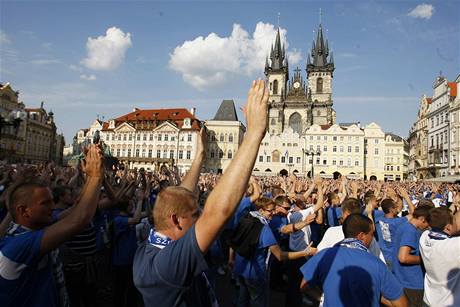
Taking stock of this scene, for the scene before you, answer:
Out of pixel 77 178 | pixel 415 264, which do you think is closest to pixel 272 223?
pixel 415 264

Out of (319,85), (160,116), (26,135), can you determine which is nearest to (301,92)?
(319,85)

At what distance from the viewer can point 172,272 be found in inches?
73.4

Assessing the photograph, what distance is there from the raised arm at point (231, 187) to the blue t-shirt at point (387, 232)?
512 cm

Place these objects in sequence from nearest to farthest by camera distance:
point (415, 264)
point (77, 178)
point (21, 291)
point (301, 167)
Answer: point (21, 291) < point (415, 264) < point (77, 178) < point (301, 167)

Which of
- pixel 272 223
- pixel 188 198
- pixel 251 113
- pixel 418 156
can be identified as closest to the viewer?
pixel 251 113

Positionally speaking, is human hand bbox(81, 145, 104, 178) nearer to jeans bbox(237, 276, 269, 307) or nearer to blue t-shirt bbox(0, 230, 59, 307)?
blue t-shirt bbox(0, 230, 59, 307)

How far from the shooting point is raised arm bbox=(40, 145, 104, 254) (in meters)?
A: 2.37

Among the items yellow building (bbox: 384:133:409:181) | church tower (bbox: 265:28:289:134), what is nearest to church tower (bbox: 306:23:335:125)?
church tower (bbox: 265:28:289:134)

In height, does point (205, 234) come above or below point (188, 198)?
below

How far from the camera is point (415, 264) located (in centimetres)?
435

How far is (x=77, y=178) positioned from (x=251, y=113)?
6.16m

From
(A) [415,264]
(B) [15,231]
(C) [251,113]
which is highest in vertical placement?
(C) [251,113]

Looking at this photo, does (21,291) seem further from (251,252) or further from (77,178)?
(77,178)

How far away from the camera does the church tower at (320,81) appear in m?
81.2
